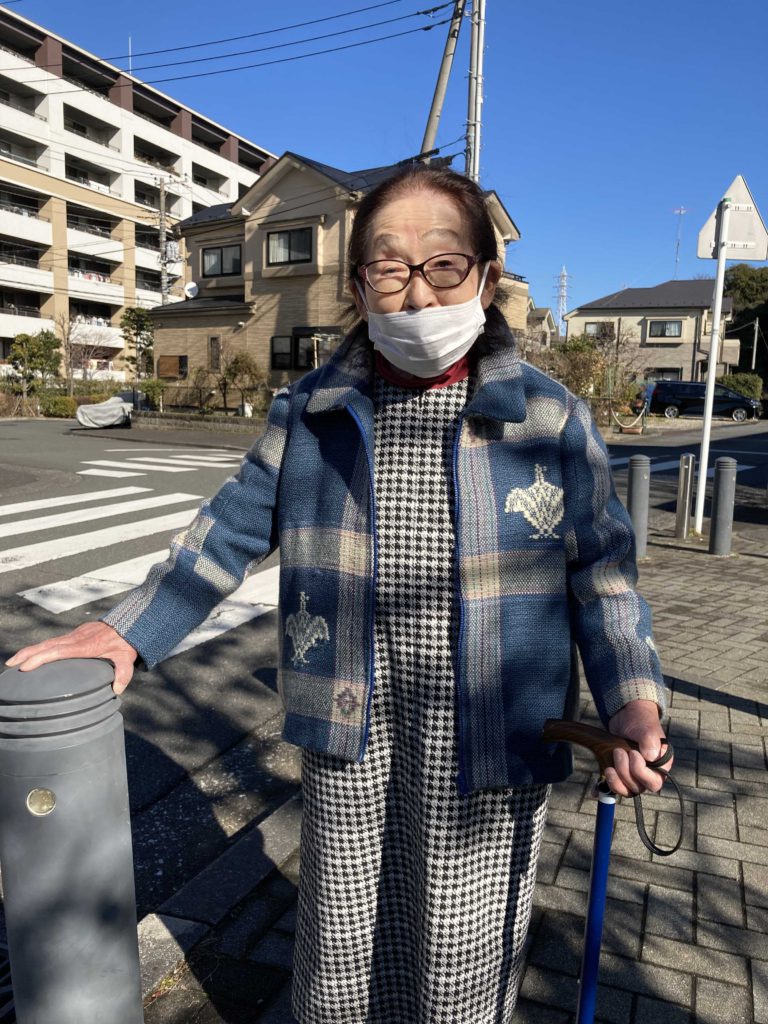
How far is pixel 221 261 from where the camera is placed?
104 ft

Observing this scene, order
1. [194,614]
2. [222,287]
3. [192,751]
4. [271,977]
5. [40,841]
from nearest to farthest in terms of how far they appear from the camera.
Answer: [40,841], [194,614], [271,977], [192,751], [222,287]

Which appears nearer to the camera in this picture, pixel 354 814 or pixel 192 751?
pixel 354 814

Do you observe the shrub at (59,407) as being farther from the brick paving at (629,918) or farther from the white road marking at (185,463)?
the brick paving at (629,918)

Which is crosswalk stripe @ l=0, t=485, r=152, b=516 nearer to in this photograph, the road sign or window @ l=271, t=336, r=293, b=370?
the road sign

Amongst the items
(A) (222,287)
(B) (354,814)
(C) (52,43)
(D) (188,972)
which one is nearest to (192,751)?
(D) (188,972)

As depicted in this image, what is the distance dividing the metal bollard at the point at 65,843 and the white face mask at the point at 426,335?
2.56 feet

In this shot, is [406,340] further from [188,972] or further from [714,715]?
[714,715]

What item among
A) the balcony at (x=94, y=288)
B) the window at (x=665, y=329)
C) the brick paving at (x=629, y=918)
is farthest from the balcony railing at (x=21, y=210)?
the brick paving at (x=629, y=918)

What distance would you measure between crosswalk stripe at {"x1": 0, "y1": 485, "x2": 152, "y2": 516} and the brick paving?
Result: 7.91m

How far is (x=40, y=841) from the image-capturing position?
1.37 m

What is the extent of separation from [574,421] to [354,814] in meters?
0.87

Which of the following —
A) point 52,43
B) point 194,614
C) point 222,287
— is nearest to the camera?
point 194,614

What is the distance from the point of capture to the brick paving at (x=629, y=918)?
2123 millimetres

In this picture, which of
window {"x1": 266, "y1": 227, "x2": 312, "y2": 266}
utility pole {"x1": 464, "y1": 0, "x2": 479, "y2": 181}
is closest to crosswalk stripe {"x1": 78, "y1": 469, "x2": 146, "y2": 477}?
utility pole {"x1": 464, "y1": 0, "x2": 479, "y2": 181}
